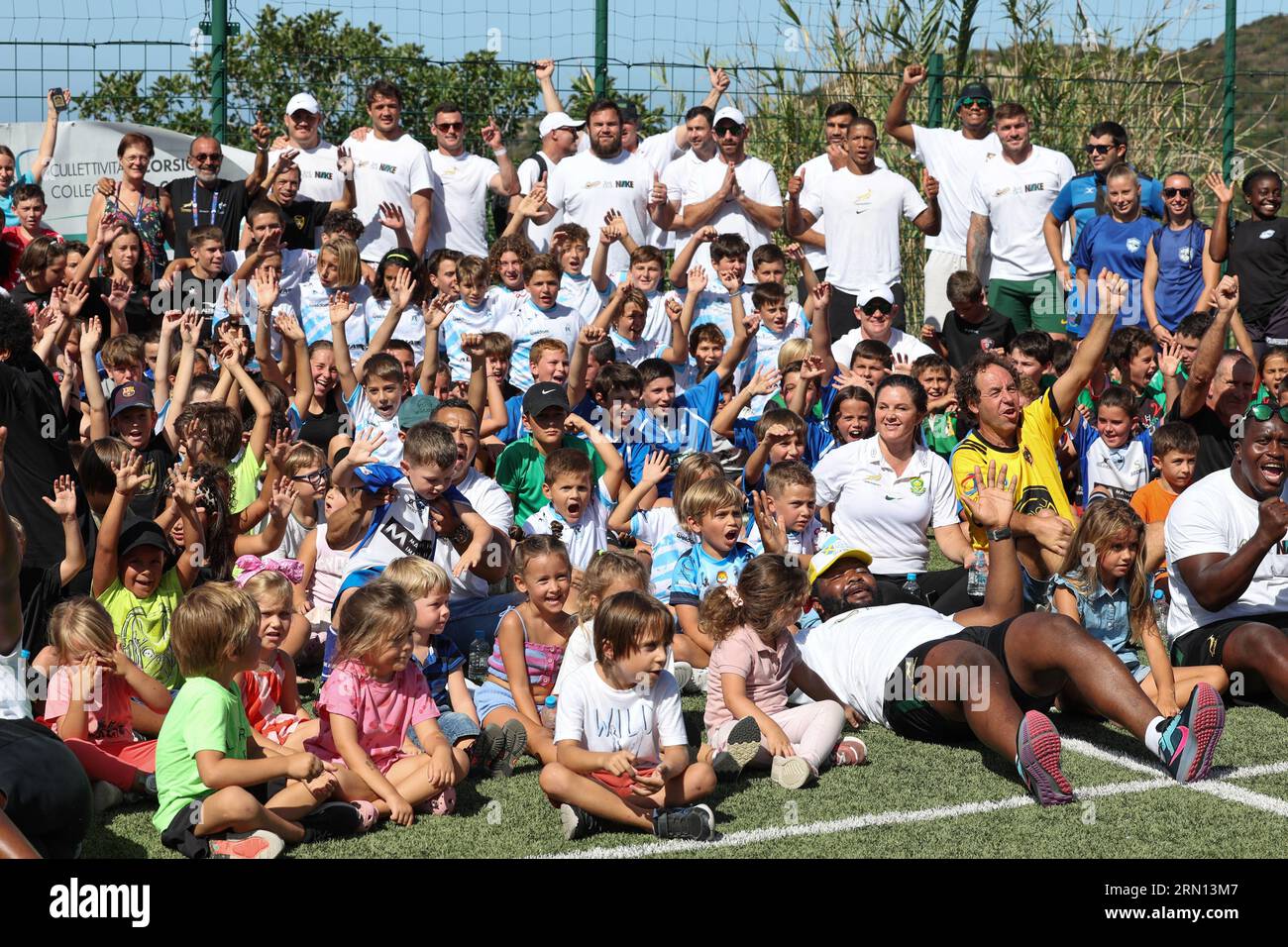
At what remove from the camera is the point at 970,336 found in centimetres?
1041

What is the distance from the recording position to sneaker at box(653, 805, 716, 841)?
4.77m

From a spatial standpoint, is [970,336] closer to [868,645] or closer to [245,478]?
[868,645]

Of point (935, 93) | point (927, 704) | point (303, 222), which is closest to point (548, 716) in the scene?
point (927, 704)

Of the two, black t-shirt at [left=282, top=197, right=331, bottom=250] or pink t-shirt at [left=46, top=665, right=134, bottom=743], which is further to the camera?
black t-shirt at [left=282, top=197, right=331, bottom=250]

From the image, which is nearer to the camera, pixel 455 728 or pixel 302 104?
pixel 455 728

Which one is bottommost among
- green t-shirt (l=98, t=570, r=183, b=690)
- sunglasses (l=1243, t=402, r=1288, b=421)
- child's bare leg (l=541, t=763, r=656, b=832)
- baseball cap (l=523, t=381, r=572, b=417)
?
child's bare leg (l=541, t=763, r=656, b=832)

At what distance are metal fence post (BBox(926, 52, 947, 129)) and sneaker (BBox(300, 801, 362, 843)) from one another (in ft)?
31.3

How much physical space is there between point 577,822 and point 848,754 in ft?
4.17

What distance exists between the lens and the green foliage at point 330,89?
37.4ft

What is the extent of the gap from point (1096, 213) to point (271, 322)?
5.96 metres

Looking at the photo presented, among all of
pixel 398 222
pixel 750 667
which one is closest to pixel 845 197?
pixel 398 222

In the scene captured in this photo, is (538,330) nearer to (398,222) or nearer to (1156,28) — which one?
(398,222)

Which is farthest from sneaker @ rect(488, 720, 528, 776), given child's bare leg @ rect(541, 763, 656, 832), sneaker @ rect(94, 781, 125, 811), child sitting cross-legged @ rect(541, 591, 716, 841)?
sneaker @ rect(94, 781, 125, 811)

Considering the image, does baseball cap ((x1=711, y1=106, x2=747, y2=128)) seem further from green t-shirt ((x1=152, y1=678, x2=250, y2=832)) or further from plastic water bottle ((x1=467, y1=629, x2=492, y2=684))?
green t-shirt ((x1=152, y1=678, x2=250, y2=832))
